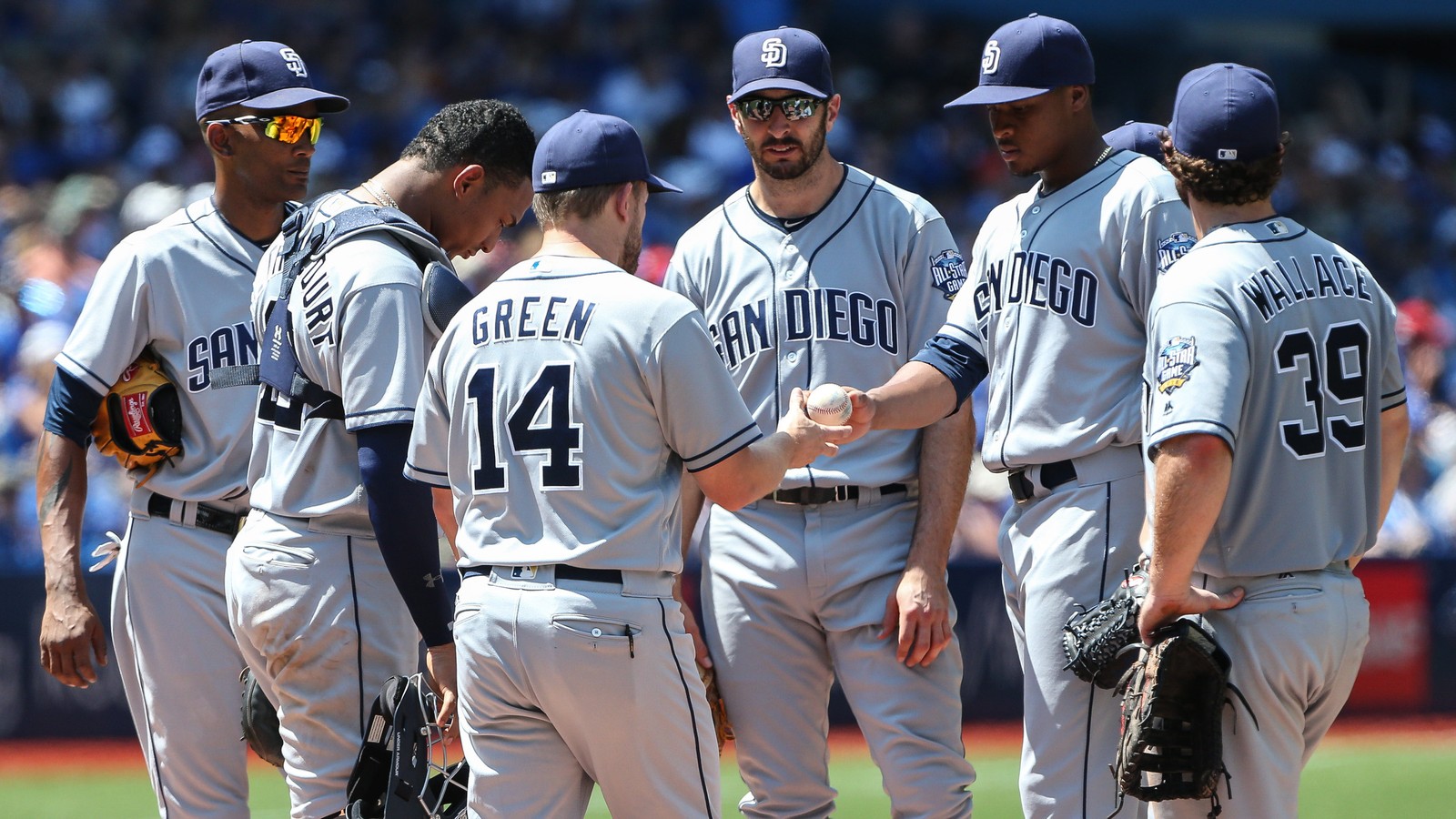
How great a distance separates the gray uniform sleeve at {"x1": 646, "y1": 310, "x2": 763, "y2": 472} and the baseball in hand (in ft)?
1.70

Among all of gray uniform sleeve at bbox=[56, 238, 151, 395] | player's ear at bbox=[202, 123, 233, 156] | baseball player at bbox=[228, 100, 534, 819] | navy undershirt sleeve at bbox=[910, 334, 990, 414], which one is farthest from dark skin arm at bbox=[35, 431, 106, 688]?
navy undershirt sleeve at bbox=[910, 334, 990, 414]

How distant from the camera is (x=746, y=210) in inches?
193

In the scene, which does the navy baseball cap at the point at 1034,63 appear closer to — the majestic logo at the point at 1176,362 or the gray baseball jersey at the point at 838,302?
the gray baseball jersey at the point at 838,302

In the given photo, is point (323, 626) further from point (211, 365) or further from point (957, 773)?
point (957, 773)

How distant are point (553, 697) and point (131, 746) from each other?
278 inches

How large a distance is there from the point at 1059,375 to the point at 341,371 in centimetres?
187

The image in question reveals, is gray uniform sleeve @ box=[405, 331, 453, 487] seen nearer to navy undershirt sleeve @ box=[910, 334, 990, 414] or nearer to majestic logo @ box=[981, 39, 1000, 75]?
navy undershirt sleeve @ box=[910, 334, 990, 414]

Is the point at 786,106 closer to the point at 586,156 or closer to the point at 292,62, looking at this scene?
the point at 586,156

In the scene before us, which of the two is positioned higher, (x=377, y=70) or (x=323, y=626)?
(x=377, y=70)

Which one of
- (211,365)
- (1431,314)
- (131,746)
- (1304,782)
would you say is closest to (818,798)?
(211,365)

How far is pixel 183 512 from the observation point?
4613 mm

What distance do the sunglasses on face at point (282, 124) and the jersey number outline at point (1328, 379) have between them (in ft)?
9.06

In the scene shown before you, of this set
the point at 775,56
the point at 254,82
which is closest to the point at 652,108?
the point at 775,56

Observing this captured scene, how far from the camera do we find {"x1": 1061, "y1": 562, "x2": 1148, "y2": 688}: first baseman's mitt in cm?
384
